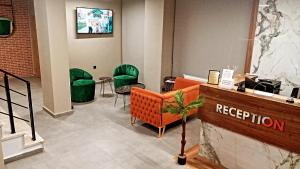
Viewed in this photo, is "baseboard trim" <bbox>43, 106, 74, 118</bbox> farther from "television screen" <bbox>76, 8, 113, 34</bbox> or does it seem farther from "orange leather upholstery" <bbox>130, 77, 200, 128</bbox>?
"television screen" <bbox>76, 8, 113, 34</bbox>

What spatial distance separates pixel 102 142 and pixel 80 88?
2.15 meters

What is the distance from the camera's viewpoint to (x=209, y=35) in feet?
19.6

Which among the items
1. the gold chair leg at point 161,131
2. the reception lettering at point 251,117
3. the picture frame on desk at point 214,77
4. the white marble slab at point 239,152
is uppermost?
the picture frame on desk at point 214,77

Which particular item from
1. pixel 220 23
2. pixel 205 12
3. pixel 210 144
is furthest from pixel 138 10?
pixel 210 144

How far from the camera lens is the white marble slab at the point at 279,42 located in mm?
4379

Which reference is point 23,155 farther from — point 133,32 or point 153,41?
point 133,32

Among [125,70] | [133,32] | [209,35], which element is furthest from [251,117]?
[133,32]

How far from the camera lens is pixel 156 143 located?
427 centimetres

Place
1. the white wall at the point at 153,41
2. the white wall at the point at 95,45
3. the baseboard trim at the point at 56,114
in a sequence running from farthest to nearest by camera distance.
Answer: the white wall at the point at 95,45 < the white wall at the point at 153,41 < the baseboard trim at the point at 56,114

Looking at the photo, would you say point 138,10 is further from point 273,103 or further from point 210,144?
point 273,103

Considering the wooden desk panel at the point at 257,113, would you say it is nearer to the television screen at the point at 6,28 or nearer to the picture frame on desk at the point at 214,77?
the picture frame on desk at the point at 214,77

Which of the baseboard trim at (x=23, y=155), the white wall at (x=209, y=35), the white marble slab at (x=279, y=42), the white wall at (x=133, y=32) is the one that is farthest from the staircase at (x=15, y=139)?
the white wall at (x=133, y=32)

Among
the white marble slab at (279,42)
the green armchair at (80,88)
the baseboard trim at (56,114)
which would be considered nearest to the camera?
the white marble slab at (279,42)

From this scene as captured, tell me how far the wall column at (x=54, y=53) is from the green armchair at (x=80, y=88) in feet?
2.07
